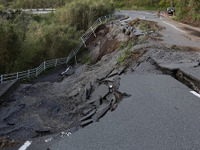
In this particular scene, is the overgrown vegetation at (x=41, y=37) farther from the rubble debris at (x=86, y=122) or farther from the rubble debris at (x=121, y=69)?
the rubble debris at (x=86, y=122)

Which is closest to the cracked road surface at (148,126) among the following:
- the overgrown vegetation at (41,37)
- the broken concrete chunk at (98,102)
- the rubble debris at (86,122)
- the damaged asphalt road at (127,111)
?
the damaged asphalt road at (127,111)

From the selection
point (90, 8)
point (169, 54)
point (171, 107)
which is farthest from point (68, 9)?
point (171, 107)

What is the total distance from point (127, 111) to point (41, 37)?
49.0 ft

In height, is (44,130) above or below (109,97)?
below

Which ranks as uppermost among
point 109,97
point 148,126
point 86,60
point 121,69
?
point 148,126

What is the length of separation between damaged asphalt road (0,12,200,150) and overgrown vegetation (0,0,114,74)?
3.11m

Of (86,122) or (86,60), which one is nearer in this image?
(86,122)

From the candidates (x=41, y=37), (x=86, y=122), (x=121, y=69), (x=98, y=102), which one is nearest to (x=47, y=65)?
(x=41, y=37)

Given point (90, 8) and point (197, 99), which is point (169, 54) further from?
point (90, 8)

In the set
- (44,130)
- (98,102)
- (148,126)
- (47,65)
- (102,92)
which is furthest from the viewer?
(47,65)

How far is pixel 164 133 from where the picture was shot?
179 inches

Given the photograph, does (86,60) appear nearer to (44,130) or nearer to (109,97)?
(109,97)

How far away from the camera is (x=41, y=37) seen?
61.3 ft

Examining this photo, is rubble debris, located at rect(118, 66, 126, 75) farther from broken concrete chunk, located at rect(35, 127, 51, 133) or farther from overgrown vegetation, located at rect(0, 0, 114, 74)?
overgrown vegetation, located at rect(0, 0, 114, 74)
